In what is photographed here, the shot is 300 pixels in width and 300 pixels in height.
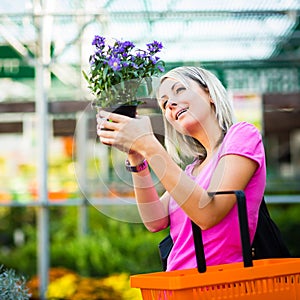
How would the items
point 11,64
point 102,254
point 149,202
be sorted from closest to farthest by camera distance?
point 149,202 → point 102,254 → point 11,64

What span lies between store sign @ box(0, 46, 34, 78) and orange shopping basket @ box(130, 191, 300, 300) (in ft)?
18.8

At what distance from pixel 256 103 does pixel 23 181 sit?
3.85 m

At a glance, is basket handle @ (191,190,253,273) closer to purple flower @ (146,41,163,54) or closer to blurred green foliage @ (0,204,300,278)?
purple flower @ (146,41,163,54)

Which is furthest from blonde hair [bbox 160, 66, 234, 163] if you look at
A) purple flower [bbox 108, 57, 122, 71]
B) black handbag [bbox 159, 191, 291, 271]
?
black handbag [bbox 159, 191, 291, 271]

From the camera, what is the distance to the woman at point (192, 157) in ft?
5.16

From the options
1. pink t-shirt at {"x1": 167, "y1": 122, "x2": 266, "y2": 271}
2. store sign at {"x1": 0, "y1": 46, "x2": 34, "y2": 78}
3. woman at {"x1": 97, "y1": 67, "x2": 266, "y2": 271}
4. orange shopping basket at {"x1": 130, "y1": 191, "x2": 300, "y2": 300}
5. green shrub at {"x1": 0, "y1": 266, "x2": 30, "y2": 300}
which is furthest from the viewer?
store sign at {"x1": 0, "y1": 46, "x2": 34, "y2": 78}

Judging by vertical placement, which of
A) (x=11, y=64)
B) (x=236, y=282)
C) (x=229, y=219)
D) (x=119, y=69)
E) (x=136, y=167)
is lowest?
(x=236, y=282)

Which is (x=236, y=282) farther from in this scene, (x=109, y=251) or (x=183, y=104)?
(x=109, y=251)

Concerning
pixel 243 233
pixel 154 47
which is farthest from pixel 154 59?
pixel 243 233

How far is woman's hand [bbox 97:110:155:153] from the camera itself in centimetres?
155

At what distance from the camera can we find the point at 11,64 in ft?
23.8

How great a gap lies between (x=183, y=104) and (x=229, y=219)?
283 millimetres

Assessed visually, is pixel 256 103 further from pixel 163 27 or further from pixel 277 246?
pixel 277 246

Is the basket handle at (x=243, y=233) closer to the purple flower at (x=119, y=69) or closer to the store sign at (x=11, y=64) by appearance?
the purple flower at (x=119, y=69)
